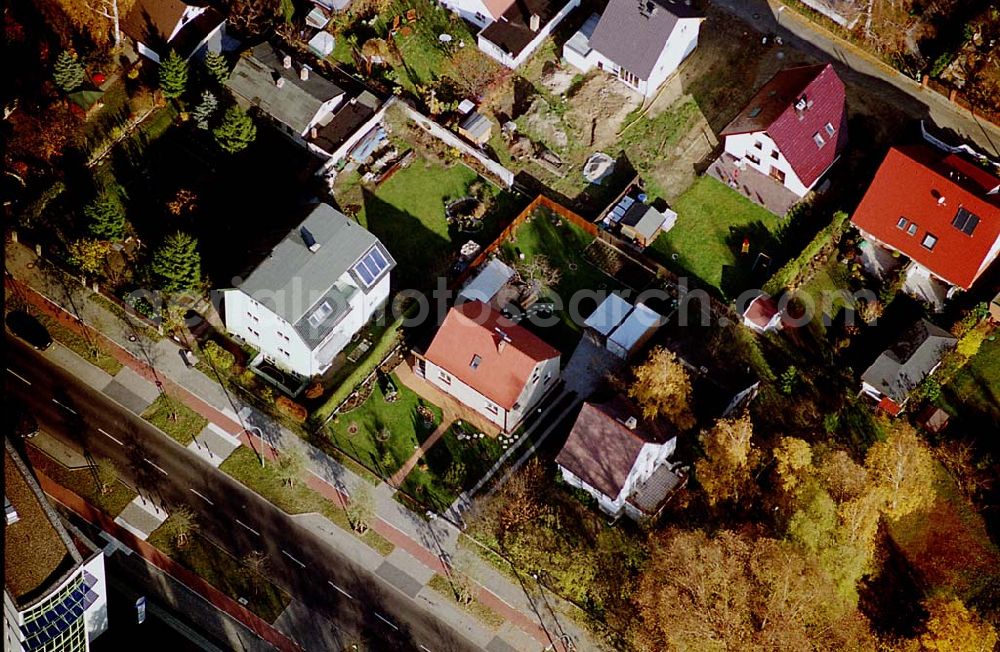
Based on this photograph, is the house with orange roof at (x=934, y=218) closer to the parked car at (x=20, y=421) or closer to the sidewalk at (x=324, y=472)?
the sidewalk at (x=324, y=472)

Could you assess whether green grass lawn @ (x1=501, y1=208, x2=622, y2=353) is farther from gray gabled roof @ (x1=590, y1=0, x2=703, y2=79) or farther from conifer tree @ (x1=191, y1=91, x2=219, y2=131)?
conifer tree @ (x1=191, y1=91, x2=219, y2=131)

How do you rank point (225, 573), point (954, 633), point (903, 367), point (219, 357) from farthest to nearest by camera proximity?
point (219, 357) < point (903, 367) < point (225, 573) < point (954, 633)

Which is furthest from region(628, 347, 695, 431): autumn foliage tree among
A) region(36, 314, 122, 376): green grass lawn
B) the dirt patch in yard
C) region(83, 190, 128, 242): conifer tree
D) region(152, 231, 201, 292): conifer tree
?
region(83, 190, 128, 242): conifer tree

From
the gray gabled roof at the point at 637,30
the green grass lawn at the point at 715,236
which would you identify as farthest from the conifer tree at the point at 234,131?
the green grass lawn at the point at 715,236

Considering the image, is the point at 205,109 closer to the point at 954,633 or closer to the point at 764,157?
the point at 764,157

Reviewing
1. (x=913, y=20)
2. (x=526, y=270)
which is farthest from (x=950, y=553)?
(x=913, y=20)

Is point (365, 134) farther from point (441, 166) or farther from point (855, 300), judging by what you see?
point (855, 300)

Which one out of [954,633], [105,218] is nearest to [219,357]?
[105,218]
